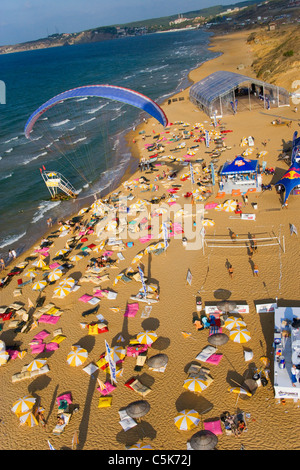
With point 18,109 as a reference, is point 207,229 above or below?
below

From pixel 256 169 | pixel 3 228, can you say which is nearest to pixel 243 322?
pixel 256 169

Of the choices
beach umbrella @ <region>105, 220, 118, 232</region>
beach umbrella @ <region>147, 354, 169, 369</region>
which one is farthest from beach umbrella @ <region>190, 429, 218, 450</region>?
beach umbrella @ <region>105, 220, 118, 232</region>

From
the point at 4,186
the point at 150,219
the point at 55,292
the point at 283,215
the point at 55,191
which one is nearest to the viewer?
the point at 55,292

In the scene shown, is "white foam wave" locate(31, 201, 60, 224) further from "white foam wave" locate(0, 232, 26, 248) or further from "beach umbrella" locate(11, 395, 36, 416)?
"beach umbrella" locate(11, 395, 36, 416)

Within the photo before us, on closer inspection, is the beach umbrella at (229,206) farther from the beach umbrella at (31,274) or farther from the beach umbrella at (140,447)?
the beach umbrella at (140,447)

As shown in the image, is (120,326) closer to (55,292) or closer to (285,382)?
(55,292)

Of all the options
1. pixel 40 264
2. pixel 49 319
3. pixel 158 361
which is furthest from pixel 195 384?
pixel 40 264

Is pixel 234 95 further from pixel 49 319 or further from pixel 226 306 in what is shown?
pixel 49 319
